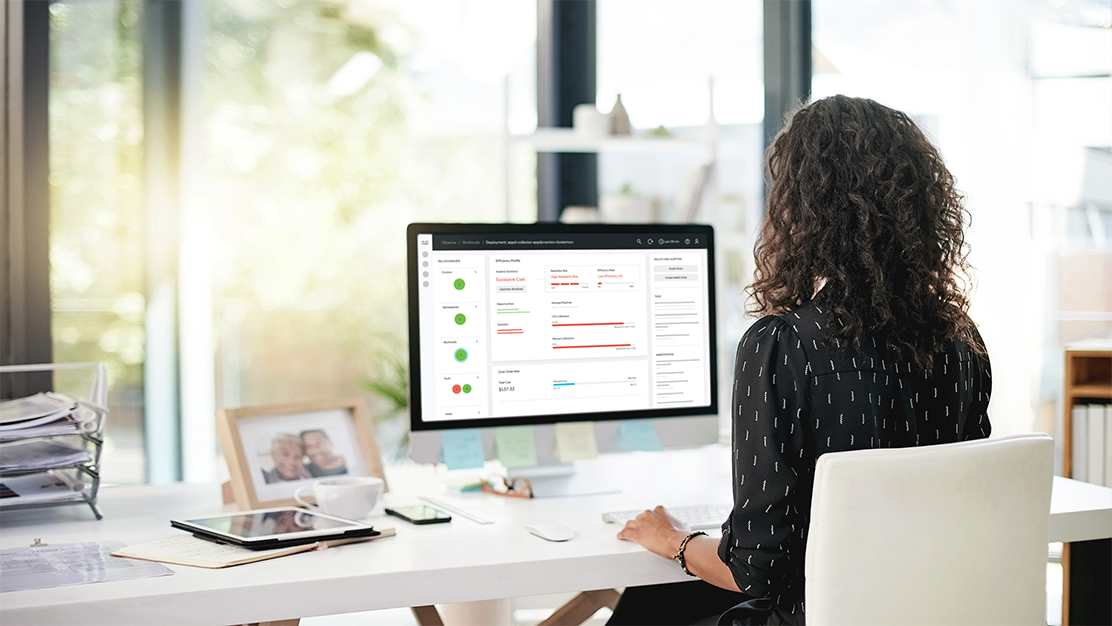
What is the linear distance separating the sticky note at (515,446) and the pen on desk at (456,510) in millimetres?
124

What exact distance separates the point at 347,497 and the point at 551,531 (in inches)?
12.3

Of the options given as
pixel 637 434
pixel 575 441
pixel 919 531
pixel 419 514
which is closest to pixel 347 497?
pixel 419 514

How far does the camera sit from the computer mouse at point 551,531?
1.30 metres

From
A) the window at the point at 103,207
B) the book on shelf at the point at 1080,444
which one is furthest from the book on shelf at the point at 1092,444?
the window at the point at 103,207

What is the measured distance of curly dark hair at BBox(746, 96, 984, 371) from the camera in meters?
1.14

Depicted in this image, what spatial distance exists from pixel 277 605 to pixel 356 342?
204cm

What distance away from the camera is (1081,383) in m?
2.21

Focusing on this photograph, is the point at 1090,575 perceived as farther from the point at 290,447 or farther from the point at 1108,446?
the point at 290,447

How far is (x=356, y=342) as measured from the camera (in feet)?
10.2

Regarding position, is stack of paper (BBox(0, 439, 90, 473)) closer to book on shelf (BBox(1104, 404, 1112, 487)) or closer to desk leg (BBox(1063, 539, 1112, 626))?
desk leg (BBox(1063, 539, 1112, 626))

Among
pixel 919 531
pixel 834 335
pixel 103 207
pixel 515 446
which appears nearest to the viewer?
pixel 919 531

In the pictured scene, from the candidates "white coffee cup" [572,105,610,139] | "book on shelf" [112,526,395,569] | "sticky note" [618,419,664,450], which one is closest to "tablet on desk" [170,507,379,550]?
"book on shelf" [112,526,395,569]

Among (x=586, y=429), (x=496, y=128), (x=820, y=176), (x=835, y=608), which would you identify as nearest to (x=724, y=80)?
(x=496, y=128)

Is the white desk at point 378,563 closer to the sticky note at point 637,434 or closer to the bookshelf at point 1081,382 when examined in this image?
the sticky note at point 637,434
